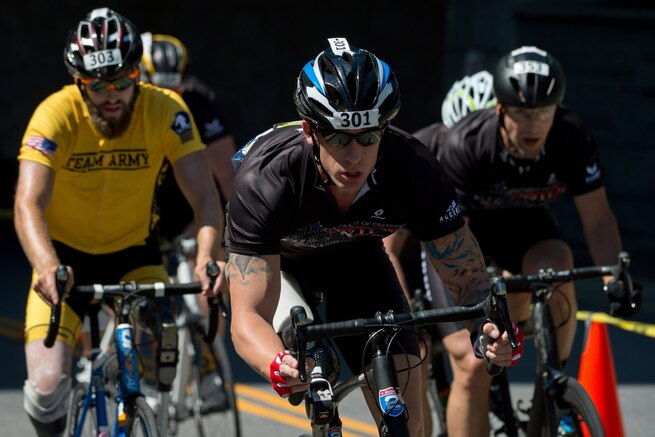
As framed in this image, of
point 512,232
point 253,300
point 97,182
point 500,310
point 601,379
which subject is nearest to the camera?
point 500,310

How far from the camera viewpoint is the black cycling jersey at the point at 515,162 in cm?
665

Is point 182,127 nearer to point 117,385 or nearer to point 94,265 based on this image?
point 94,265

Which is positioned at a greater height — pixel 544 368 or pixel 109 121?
pixel 109 121

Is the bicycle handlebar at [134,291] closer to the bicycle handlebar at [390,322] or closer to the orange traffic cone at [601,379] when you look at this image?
the bicycle handlebar at [390,322]

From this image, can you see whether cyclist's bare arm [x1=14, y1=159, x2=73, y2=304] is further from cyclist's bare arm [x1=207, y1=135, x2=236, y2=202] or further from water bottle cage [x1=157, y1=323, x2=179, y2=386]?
cyclist's bare arm [x1=207, y1=135, x2=236, y2=202]

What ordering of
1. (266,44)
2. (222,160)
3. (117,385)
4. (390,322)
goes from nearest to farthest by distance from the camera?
(390,322) < (117,385) < (222,160) < (266,44)

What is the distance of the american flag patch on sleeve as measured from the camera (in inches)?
242

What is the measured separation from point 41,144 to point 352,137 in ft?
6.40

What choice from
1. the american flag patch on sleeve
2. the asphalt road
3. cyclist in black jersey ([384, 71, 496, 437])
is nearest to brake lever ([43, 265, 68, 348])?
the american flag patch on sleeve

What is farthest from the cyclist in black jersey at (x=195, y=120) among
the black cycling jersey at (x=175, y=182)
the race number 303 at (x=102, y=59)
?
the race number 303 at (x=102, y=59)

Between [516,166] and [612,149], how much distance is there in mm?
7230

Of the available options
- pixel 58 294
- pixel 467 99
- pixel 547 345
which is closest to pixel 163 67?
pixel 467 99

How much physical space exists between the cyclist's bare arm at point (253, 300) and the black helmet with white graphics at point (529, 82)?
202cm

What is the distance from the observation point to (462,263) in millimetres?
5152
